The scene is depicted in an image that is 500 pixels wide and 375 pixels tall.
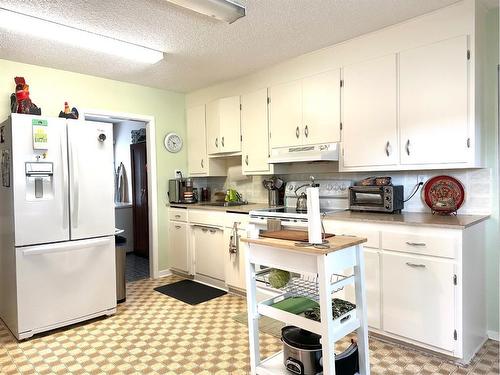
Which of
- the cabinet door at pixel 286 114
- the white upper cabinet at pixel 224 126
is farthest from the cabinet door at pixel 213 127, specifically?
the cabinet door at pixel 286 114

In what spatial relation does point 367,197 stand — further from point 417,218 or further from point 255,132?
point 255,132

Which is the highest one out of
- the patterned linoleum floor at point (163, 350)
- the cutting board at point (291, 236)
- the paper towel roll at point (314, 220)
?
the paper towel roll at point (314, 220)

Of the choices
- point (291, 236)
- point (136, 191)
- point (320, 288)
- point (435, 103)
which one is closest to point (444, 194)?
point (435, 103)

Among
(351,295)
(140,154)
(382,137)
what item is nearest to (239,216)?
(351,295)

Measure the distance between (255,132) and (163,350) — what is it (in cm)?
238

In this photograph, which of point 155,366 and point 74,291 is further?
point 74,291

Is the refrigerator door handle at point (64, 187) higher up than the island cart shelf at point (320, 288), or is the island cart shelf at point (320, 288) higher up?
the refrigerator door handle at point (64, 187)

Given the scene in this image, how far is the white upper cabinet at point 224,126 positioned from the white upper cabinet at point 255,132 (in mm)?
98

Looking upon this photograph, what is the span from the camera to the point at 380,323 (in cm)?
256

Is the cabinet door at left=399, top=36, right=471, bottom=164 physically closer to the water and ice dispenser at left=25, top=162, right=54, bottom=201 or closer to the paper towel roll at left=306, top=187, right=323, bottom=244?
the paper towel roll at left=306, top=187, right=323, bottom=244

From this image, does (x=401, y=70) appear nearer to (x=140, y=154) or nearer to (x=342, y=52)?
(x=342, y=52)

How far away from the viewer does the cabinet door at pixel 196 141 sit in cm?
452

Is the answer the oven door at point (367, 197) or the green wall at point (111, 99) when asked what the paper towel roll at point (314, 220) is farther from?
the green wall at point (111, 99)

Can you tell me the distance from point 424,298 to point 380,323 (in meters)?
0.41
